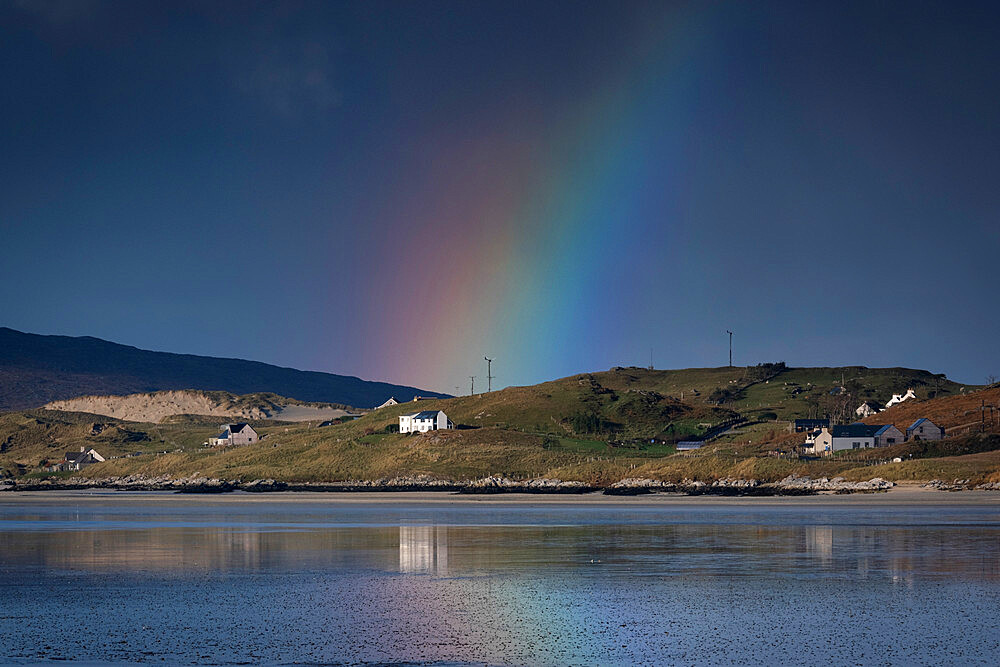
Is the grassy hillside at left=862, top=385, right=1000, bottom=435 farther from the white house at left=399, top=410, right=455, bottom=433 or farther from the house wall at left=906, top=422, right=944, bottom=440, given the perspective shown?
the white house at left=399, top=410, right=455, bottom=433

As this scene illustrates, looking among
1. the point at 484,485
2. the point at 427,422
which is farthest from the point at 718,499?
the point at 427,422

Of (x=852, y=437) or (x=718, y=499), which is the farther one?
(x=852, y=437)

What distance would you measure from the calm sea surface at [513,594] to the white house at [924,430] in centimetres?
8245

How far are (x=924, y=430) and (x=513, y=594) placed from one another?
120 metres

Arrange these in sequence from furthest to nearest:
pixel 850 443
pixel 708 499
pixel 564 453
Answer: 1. pixel 564 453
2. pixel 850 443
3. pixel 708 499

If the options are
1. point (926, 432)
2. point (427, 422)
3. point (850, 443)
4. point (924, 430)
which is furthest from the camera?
point (427, 422)

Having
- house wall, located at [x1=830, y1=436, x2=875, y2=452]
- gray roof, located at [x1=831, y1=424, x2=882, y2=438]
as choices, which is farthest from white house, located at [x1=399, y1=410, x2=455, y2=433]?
house wall, located at [x1=830, y1=436, x2=875, y2=452]

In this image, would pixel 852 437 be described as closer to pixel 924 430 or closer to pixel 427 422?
pixel 924 430

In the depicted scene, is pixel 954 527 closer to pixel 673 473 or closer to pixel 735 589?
pixel 735 589

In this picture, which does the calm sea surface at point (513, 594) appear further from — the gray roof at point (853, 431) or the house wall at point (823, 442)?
the gray roof at point (853, 431)

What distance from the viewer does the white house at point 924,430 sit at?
449 ft

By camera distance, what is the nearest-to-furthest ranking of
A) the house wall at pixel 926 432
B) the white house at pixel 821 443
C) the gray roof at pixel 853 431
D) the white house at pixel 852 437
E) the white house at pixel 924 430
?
the white house at pixel 821 443 → the white house at pixel 852 437 → the house wall at pixel 926 432 → the white house at pixel 924 430 → the gray roof at pixel 853 431

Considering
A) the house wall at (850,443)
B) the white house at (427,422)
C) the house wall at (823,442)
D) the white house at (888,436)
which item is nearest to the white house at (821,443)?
the house wall at (823,442)

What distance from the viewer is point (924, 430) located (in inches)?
5423
